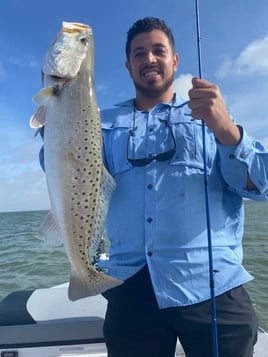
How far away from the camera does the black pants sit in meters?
2.17

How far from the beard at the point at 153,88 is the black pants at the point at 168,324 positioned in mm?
1299

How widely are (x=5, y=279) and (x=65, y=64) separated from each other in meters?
9.85

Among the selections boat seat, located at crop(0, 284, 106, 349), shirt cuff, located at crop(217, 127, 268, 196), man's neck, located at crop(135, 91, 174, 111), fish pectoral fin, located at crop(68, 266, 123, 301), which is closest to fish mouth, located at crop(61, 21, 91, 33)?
man's neck, located at crop(135, 91, 174, 111)

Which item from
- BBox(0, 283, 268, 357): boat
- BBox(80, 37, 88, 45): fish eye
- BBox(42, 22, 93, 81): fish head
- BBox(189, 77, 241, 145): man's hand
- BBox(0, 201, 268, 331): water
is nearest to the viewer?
BBox(189, 77, 241, 145): man's hand

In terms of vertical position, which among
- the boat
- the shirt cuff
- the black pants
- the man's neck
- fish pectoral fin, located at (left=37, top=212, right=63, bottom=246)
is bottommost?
the boat

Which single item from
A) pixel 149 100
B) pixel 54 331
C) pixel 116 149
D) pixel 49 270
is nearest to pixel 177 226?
pixel 116 149

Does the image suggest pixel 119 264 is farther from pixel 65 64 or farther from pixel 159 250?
pixel 65 64

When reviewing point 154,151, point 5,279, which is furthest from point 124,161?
point 5,279

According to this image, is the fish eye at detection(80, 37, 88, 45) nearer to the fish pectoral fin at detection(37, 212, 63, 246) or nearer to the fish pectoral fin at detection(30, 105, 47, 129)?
the fish pectoral fin at detection(30, 105, 47, 129)

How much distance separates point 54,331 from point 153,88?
244 cm

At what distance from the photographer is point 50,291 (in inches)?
189

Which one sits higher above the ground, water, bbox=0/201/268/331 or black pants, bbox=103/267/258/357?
black pants, bbox=103/267/258/357

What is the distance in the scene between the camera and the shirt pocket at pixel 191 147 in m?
2.47

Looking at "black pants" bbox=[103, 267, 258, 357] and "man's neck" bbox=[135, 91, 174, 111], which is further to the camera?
"man's neck" bbox=[135, 91, 174, 111]
